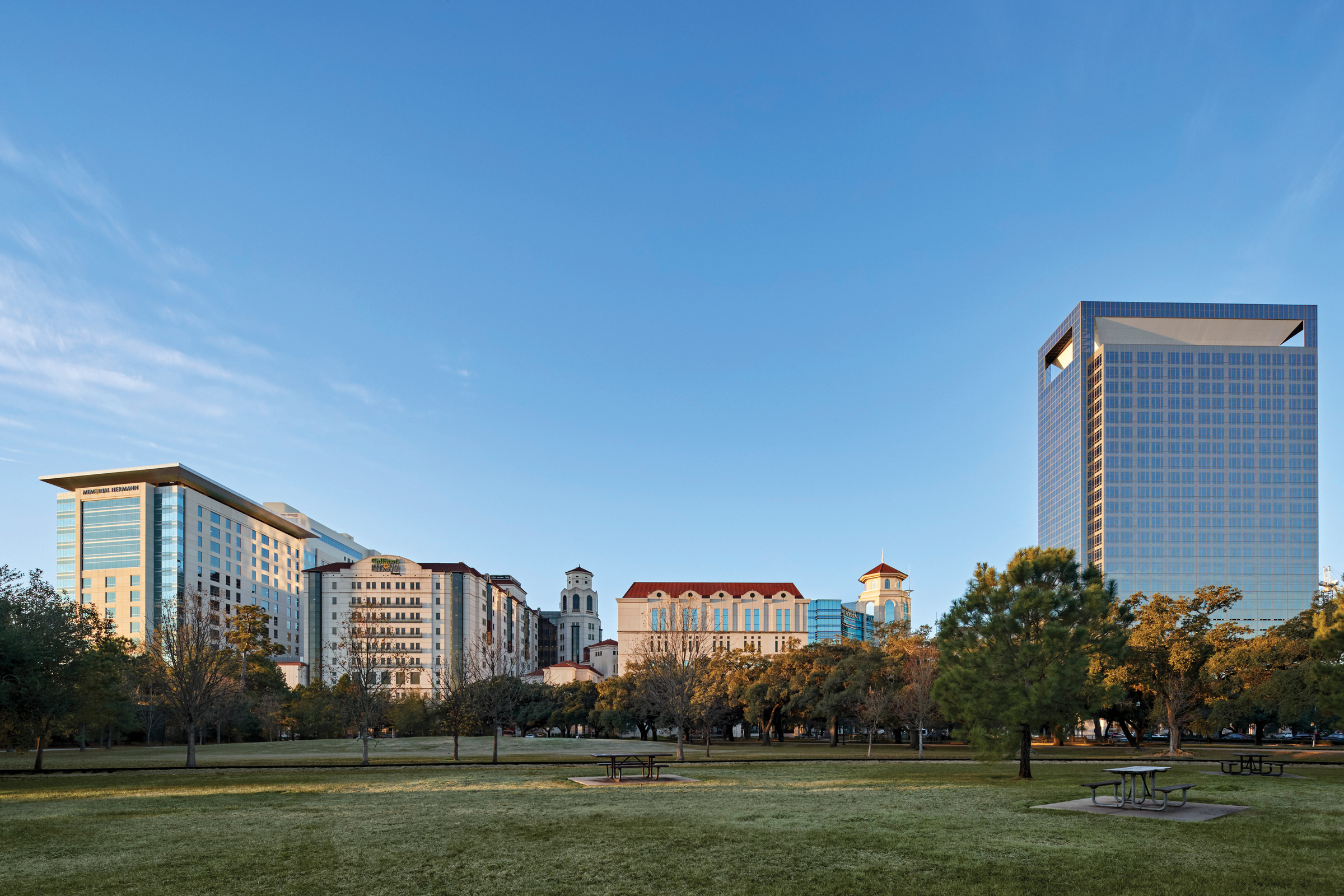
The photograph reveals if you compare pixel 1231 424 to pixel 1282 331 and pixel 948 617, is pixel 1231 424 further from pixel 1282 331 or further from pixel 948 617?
pixel 948 617

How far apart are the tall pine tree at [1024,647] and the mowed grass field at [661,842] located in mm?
3202

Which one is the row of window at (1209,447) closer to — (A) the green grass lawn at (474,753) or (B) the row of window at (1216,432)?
(B) the row of window at (1216,432)

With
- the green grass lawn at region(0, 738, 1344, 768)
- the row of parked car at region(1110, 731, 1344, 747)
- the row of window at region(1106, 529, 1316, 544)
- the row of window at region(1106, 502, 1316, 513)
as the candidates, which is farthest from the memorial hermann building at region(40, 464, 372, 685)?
the row of window at region(1106, 502, 1316, 513)

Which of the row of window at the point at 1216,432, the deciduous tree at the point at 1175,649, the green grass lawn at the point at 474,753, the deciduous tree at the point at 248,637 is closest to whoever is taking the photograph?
the green grass lawn at the point at 474,753

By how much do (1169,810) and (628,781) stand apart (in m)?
16.5

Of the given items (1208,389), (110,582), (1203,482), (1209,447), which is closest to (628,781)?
(110,582)

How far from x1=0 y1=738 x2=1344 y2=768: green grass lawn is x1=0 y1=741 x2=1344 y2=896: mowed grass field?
2123cm

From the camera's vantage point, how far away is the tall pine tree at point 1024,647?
30.4m

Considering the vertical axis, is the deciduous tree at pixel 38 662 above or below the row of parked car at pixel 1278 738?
above

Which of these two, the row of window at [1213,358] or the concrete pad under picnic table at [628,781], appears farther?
the row of window at [1213,358]

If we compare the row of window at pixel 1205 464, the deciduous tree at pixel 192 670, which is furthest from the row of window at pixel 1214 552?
the deciduous tree at pixel 192 670

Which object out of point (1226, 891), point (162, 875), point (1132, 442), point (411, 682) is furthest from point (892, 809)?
point (1132, 442)

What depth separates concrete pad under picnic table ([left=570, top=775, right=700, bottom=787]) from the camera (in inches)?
1133

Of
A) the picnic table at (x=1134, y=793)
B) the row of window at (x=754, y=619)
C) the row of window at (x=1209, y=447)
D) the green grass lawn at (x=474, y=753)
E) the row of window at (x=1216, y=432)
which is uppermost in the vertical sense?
the row of window at (x=1216, y=432)
